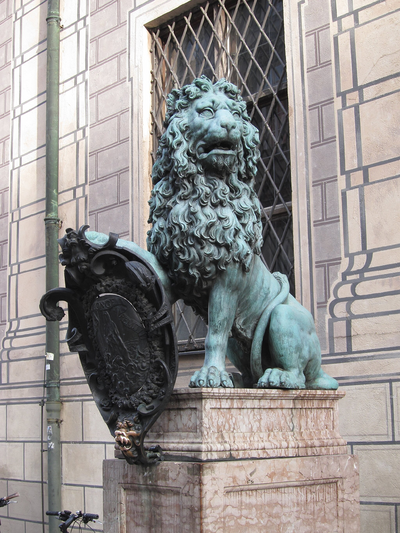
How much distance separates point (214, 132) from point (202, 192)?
0.31 meters

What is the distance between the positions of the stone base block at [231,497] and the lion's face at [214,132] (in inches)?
59.4

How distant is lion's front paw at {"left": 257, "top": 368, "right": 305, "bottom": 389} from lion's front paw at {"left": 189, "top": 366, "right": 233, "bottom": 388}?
0.99ft

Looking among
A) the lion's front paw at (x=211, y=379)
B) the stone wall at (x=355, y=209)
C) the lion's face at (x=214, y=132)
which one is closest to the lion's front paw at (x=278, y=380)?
the lion's front paw at (x=211, y=379)

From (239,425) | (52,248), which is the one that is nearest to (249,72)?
(52,248)

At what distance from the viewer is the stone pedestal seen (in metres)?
3.04

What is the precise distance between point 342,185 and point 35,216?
4.45 meters

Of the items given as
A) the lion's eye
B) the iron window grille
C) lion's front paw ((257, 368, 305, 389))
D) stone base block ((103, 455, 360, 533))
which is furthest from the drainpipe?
the lion's eye

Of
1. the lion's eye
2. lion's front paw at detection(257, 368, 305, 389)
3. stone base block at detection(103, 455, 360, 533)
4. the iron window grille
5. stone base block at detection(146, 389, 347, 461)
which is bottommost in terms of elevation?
stone base block at detection(103, 455, 360, 533)

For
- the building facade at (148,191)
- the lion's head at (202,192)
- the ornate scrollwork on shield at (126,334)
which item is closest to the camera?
the ornate scrollwork on shield at (126,334)

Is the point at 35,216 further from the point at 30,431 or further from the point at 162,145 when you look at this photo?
the point at 162,145

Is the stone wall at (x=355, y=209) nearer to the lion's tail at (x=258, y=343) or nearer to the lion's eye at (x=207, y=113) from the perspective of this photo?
the lion's tail at (x=258, y=343)

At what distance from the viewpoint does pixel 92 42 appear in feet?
27.4

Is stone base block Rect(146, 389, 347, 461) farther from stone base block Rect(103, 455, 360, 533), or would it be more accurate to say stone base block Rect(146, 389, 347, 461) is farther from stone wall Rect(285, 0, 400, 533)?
stone wall Rect(285, 0, 400, 533)

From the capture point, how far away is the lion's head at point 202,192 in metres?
3.42
